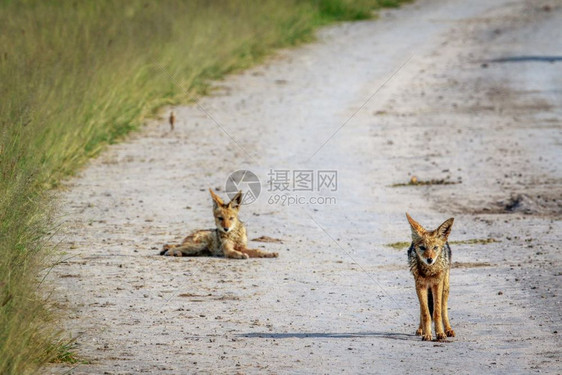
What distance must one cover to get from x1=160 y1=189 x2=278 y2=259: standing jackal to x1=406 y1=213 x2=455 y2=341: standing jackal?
2.61 metres

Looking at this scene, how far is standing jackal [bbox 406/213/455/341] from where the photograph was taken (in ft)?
23.9

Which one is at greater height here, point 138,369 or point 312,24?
point 312,24

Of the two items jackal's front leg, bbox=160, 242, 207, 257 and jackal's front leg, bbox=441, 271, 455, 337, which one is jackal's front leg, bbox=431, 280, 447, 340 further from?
jackal's front leg, bbox=160, 242, 207, 257

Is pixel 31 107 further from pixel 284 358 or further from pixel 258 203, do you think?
pixel 284 358

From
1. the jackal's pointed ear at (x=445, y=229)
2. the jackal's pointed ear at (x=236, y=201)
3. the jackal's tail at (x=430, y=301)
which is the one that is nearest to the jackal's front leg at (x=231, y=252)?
the jackal's pointed ear at (x=236, y=201)

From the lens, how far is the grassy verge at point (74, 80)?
6809 millimetres

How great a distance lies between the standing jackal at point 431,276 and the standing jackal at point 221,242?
261 cm

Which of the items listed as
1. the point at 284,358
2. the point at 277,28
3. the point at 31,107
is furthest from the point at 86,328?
the point at 277,28

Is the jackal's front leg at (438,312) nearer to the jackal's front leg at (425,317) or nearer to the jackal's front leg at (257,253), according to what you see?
the jackal's front leg at (425,317)

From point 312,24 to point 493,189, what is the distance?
43.4ft

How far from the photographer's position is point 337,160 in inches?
548

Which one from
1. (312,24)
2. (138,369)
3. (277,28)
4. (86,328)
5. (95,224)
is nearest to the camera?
(138,369)

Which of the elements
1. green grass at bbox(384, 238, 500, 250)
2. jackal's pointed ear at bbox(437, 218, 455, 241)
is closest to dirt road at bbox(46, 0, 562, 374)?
green grass at bbox(384, 238, 500, 250)

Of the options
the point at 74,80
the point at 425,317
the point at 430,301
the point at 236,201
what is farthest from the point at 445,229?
the point at 74,80
